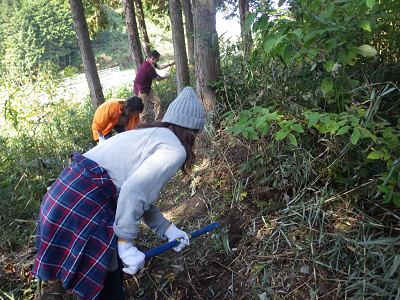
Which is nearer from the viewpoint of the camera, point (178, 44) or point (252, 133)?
point (252, 133)

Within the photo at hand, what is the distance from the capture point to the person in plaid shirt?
1.46 meters

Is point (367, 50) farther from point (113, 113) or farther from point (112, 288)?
point (113, 113)

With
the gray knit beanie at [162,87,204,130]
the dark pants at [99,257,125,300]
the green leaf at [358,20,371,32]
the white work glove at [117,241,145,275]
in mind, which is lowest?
the dark pants at [99,257,125,300]

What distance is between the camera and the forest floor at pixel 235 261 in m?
2.19

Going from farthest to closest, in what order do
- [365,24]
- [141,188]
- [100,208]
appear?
[365,24], [100,208], [141,188]

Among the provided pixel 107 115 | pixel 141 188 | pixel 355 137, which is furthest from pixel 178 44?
pixel 141 188

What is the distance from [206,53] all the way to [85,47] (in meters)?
Answer: 3.83

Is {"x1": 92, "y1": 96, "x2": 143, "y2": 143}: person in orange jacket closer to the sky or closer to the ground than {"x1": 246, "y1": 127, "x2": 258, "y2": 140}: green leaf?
closer to the ground

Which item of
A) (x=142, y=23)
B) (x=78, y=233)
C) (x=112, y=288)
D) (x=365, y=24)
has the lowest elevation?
(x=112, y=288)

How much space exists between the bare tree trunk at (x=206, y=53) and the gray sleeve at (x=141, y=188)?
8.49ft

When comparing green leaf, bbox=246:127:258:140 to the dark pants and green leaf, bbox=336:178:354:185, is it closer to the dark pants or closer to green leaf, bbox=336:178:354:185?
green leaf, bbox=336:178:354:185

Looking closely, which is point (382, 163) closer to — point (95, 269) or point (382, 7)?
point (382, 7)

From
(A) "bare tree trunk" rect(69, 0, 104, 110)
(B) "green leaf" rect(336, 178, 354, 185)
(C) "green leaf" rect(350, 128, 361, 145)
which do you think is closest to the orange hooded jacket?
(A) "bare tree trunk" rect(69, 0, 104, 110)

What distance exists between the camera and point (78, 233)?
150 centimetres
